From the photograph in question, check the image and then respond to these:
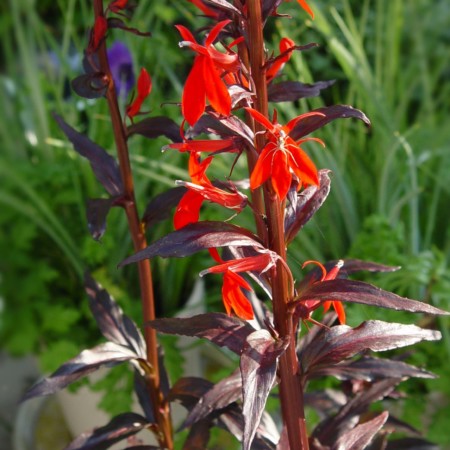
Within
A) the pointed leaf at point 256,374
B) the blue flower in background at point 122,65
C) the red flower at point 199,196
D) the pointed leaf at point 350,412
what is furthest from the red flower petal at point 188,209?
the blue flower in background at point 122,65

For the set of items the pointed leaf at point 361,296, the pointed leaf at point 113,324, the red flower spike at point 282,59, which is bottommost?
the pointed leaf at point 113,324

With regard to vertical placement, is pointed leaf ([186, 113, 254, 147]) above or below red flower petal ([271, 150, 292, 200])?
above

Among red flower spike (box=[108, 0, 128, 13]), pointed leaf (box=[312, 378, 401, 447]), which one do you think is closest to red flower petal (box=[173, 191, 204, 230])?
red flower spike (box=[108, 0, 128, 13])

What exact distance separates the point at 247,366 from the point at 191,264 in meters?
0.79

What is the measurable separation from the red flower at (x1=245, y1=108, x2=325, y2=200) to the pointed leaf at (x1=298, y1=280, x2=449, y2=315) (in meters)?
0.10

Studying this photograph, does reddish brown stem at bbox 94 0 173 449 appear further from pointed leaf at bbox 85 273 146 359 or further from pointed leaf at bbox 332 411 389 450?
pointed leaf at bbox 332 411 389 450

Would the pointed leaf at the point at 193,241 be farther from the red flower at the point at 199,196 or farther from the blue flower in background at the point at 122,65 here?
the blue flower in background at the point at 122,65

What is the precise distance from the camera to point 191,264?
4.35 ft

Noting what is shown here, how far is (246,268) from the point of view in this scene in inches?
20.6

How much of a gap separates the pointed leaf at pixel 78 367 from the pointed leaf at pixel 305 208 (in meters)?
0.25

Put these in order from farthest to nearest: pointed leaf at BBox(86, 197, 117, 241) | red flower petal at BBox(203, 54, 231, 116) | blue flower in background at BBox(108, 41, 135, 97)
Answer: blue flower in background at BBox(108, 41, 135, 97) < pointed leaf at BBox(86, 197, 117, 241) < red flower petal at BBox(203, 54, 231, 116)

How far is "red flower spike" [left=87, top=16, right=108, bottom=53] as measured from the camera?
2.15ft

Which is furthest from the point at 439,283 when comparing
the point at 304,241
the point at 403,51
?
the point at 403,51

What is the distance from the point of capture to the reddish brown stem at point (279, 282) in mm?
528
